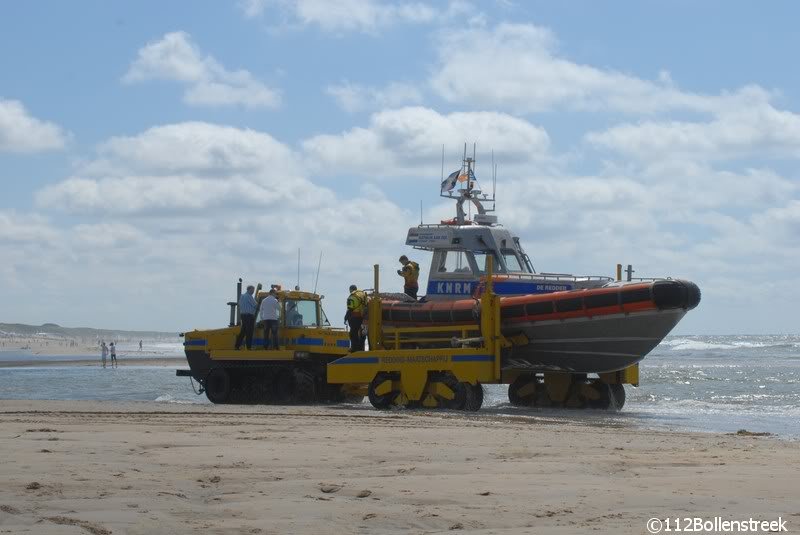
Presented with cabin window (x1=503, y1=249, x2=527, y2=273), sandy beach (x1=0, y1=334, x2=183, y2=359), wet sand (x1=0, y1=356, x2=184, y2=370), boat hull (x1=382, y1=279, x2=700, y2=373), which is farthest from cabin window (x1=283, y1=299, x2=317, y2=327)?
sandy beach (x1=0, y1=334, x2=183, y2=359)

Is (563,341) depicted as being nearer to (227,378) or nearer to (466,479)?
(227,378)

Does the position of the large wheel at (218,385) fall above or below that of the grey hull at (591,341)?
below

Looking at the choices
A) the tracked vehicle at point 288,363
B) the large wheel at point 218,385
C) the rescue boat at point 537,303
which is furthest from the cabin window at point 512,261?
the large wheel at point 218,385

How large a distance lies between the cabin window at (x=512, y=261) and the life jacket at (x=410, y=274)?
4.99 feet

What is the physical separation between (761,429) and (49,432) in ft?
32.3

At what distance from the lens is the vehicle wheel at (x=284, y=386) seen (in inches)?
770

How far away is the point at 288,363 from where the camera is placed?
64.4 ft

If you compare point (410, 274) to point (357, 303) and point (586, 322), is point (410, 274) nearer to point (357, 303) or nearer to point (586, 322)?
point (357, 303)

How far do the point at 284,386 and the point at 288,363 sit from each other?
1.33ft

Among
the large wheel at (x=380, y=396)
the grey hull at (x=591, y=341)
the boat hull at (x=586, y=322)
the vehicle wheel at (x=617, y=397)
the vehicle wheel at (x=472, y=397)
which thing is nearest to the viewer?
the boat hull at (x=586, y=322)

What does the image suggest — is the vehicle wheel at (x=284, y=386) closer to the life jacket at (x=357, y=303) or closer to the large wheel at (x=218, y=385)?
the large wheel at (x=218, y=385)

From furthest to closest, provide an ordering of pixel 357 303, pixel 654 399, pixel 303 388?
pixel 654 399
pixel 303 388
pixel 357 303

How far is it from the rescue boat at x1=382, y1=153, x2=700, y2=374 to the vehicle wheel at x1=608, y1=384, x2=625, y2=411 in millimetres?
1525

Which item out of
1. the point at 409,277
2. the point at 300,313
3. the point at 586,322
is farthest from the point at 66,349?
the point at 586,322
